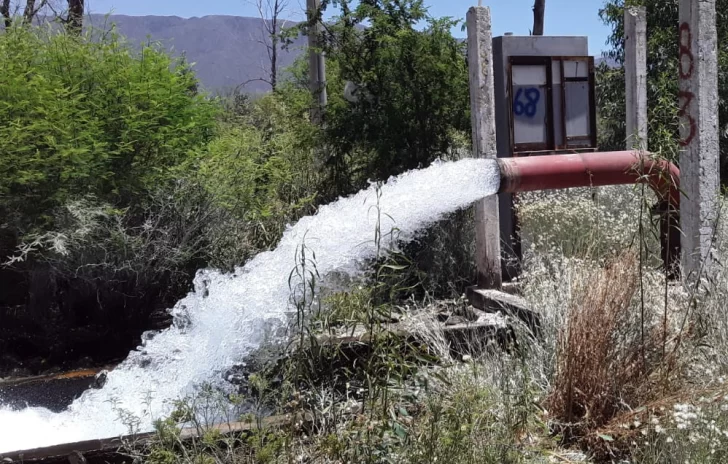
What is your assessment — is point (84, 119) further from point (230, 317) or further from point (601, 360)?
point (601, 360)

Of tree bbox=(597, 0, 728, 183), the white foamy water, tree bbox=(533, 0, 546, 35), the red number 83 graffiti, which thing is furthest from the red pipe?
tree bbox=(533, 0, 546, 35)

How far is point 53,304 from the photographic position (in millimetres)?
6391

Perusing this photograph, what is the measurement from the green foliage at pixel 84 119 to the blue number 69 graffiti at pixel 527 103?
298 cm

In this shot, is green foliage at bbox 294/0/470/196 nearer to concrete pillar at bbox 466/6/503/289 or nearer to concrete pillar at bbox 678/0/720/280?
concrete pillar at bbox 466/6/503/289

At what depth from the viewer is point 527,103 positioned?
7168 millimetres

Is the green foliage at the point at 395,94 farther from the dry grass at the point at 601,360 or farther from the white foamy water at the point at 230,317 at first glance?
the dry grass at the point at 601,360

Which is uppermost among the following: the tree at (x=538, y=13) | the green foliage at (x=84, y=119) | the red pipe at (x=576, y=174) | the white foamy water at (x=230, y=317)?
the tree at (x=538, y=13)

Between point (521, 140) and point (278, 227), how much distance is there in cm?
247

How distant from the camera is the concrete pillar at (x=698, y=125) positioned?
451 cm

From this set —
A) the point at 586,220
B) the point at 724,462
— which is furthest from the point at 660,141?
the point at 586,220

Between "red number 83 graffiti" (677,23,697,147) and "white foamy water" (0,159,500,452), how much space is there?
116 centimetres

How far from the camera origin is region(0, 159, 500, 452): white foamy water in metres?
4.31

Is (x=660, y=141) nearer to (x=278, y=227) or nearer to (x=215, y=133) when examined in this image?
(x=278, y=227)

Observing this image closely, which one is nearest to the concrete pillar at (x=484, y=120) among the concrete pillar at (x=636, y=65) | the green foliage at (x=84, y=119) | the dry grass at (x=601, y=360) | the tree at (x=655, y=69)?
the concrete pillar at (x=636, y=65)
